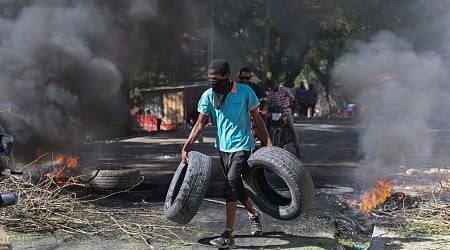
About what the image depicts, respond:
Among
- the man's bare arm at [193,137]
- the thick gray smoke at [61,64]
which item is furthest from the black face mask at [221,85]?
the thick gray smoke at [61,64]

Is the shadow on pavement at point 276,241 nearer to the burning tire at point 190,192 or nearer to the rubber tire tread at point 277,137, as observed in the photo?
the burning tire at point 190,192

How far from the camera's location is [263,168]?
504 cm

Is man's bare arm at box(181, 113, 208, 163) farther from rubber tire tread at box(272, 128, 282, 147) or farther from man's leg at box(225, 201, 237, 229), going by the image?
rubber tire tread at box(272, 128, 282, 147)

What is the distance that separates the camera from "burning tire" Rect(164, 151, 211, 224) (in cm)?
484

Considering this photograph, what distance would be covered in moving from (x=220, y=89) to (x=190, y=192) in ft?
3.16

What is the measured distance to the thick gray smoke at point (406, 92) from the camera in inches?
397

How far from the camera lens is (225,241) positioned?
4.84 m

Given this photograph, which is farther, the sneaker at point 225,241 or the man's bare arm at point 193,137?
the man's bare arm at point 193,137

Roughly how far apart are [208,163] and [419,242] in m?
2.08

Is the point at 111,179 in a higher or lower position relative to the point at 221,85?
lower

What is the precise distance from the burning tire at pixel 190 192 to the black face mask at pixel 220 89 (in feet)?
1.79

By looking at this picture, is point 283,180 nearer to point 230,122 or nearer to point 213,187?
point 230,122

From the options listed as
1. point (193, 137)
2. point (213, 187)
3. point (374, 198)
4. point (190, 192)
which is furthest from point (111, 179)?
point (374, 198)

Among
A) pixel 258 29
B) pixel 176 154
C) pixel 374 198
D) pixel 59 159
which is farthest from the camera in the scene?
pixel 258 29
